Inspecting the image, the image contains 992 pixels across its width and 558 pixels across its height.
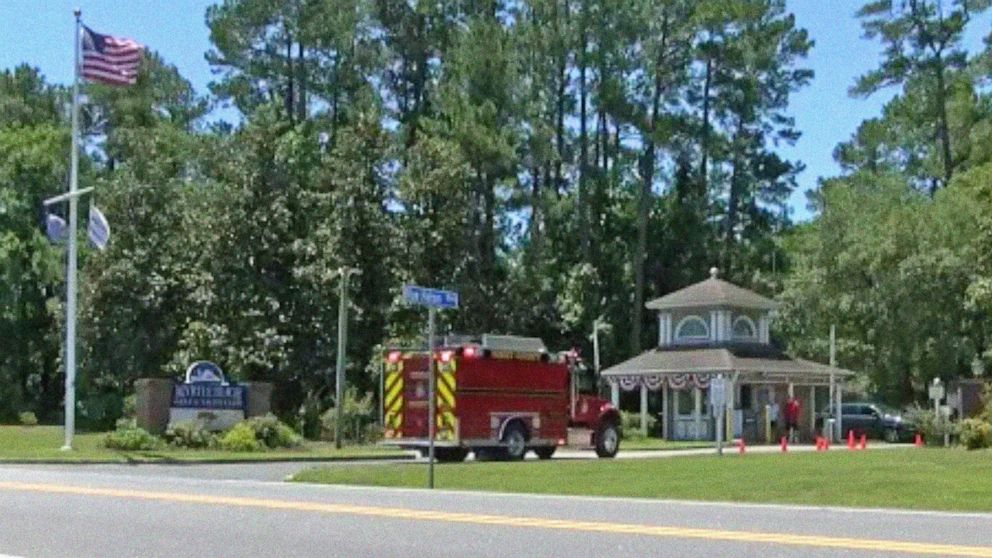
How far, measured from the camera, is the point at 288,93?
71.1 meters

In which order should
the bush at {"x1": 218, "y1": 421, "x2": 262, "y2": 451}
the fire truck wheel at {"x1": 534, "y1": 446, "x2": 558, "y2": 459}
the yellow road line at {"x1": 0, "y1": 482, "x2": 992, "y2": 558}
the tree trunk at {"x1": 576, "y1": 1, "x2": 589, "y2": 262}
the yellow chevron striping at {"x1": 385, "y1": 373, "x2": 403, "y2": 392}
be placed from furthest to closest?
the tree trunk at {"x1": 576, "y1": 1, "x2": 589, "y2": 262} → the bush at {"x1": 218, "y1": 421, "x2": 262, "y2": 451} → the fire truck wheel at {"x1": 534, "y1": 446, "x2": 558, "y2": 459} → the yellow chevron striping at {"x1": 385, "y1": 373, "x2": 403, "y2": 392} → the yellow road line at {"x1": 0, "y1": 482, "x2": 992, "y2": 558}

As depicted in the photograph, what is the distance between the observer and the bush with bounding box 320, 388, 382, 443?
4428cm

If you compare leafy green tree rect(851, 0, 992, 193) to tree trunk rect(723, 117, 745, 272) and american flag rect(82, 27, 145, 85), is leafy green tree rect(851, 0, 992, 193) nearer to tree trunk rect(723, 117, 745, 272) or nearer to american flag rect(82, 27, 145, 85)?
tree trunk rect(723, 117, 745, 272)

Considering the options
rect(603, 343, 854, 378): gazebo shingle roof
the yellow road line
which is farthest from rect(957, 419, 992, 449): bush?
rect(603, 343, 854, 378): gazebo shingle roof

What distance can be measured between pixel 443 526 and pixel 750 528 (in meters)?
3.15

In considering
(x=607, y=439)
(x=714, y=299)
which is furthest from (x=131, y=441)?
(x=714, y=299)

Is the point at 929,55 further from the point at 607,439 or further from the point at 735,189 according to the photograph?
the point at 607,439

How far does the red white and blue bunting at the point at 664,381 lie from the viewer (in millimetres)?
51125

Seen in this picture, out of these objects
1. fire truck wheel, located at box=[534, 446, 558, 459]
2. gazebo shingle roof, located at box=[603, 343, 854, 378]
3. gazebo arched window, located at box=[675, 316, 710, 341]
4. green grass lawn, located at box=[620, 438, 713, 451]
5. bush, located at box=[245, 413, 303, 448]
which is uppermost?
gazebo arched window, located at box=[675, 316, 710, 341]

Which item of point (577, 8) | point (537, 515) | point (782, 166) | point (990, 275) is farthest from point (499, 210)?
point (537, 515)

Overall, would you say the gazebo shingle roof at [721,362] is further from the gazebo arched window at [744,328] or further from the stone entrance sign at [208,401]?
the stone entrance sign at [208,401]

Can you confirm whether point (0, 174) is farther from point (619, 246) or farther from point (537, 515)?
point (537, 515)

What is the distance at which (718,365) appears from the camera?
50312 millimetres

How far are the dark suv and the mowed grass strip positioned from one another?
27672 mm
